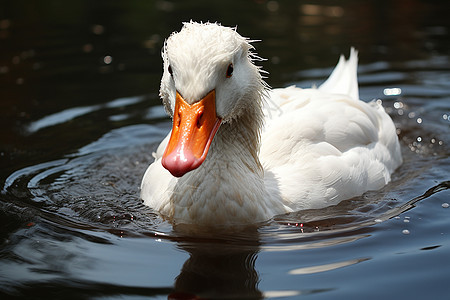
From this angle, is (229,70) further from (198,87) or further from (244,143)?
(244,143)

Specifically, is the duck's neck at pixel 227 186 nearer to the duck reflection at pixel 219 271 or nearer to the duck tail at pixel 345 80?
the duck reflection at pixel 219 271

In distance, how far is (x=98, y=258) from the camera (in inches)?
176

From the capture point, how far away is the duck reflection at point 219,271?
3945mm

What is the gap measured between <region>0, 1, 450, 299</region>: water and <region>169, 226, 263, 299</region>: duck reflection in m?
0.01

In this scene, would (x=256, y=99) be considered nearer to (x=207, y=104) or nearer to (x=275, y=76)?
(x=207, y=104)

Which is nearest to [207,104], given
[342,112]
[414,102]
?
[342,112]

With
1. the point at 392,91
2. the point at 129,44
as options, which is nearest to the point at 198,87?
the point at 392,91

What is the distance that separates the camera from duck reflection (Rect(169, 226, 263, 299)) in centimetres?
395

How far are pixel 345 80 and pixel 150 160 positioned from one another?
93.2 inches

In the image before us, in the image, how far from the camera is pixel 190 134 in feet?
13.7

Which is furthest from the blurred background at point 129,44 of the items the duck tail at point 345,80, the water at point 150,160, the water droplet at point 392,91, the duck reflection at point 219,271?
the duck reflection at point 219,271

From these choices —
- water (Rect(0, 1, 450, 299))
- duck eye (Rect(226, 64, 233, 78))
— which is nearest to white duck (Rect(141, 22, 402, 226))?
duck eye (Rect(226, 64, 233, 78))

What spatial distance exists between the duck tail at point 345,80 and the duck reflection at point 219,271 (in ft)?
10.1

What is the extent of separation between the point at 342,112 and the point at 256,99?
1388mm
